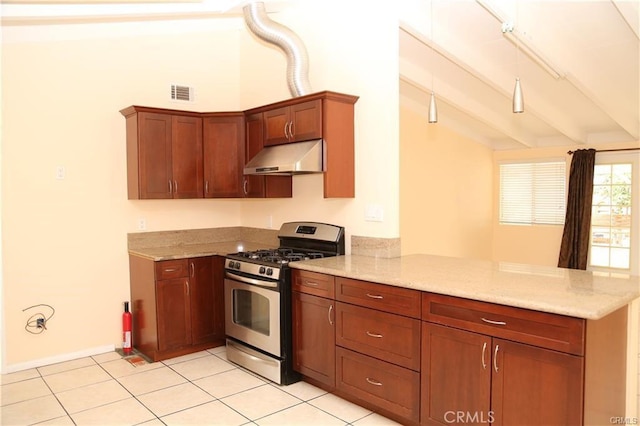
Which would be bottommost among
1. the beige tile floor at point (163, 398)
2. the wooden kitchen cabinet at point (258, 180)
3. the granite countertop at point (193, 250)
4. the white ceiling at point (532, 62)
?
the beige tile floor at point (163, 398)

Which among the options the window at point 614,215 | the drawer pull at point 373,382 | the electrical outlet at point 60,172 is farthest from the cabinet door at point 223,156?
the window at point 614,215

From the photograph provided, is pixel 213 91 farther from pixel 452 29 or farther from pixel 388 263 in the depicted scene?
pixel 388 263

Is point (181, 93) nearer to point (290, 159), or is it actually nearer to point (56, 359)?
point (290, 159)

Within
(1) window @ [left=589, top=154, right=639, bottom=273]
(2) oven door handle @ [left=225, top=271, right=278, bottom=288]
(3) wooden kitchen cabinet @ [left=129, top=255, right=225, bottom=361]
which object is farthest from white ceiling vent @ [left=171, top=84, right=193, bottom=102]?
(1) window @ [left=589, top=154, right=639, bottom=273]

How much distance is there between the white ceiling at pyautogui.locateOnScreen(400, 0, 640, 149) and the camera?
12.8ft

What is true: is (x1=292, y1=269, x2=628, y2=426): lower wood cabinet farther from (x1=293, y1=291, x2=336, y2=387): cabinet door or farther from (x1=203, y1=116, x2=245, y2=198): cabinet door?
(x1=203, y1=116, x2=245, y2=198): cabinet door

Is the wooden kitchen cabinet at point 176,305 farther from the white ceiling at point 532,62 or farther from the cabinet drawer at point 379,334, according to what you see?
the white ceiling at point 532,62

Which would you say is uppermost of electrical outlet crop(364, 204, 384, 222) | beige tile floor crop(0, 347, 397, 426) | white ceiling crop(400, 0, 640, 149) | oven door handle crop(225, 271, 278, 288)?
white ceiling crop(400, 0, 640, 149)

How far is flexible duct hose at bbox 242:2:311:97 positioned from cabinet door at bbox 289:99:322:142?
22cm

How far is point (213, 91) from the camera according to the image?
190 inches

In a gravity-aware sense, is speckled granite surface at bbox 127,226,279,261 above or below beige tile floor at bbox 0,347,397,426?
above

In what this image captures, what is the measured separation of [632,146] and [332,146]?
5.12 m

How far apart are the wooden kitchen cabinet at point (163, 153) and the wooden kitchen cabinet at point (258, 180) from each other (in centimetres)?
45

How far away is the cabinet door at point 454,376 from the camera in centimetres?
234
